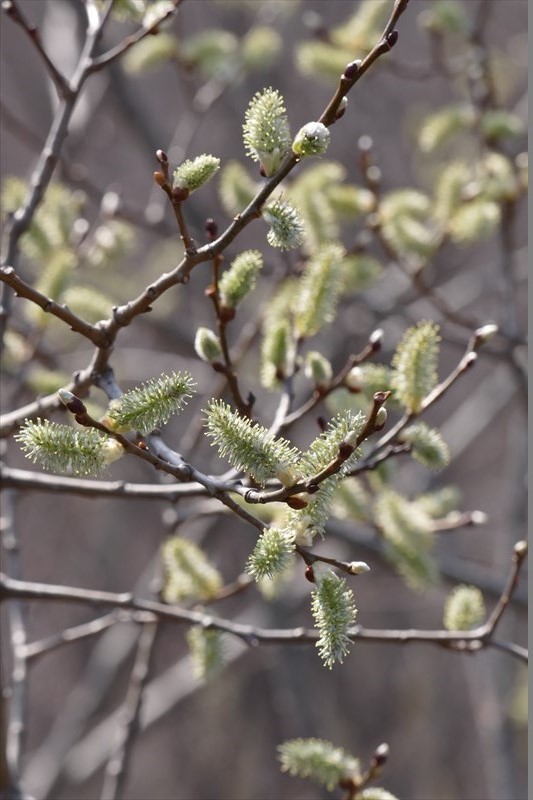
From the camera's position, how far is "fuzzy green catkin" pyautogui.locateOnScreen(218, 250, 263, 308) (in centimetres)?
127

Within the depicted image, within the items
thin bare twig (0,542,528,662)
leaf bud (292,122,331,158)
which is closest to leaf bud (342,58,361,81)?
leaf bud (292,122,331,158)

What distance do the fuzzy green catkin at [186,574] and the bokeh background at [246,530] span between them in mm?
1511

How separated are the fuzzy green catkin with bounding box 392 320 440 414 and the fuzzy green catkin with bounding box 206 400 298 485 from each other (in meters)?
0.37

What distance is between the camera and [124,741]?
1.92 m

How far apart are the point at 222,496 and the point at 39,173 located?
32.4 inches

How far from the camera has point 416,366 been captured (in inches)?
50.0

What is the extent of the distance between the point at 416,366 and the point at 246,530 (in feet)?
7.06

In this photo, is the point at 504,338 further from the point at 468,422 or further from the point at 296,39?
the point at 296,39

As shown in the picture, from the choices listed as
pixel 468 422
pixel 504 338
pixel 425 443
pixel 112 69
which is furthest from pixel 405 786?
pixel 425 443

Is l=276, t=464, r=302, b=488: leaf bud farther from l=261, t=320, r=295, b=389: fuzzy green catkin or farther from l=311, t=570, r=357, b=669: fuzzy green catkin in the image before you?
l=261, t=320, r=295, b=389: fuzzy green catkin

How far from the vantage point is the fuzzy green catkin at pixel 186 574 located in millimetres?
1551

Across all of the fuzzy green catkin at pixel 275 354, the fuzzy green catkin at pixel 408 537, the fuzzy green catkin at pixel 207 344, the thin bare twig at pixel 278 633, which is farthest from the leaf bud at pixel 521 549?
the fuzzy green catkin at pixel 207 344

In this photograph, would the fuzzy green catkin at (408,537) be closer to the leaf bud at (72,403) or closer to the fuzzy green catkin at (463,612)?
the fuzzy green catkin at (463,612)

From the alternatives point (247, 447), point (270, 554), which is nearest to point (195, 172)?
point (247, 447)
